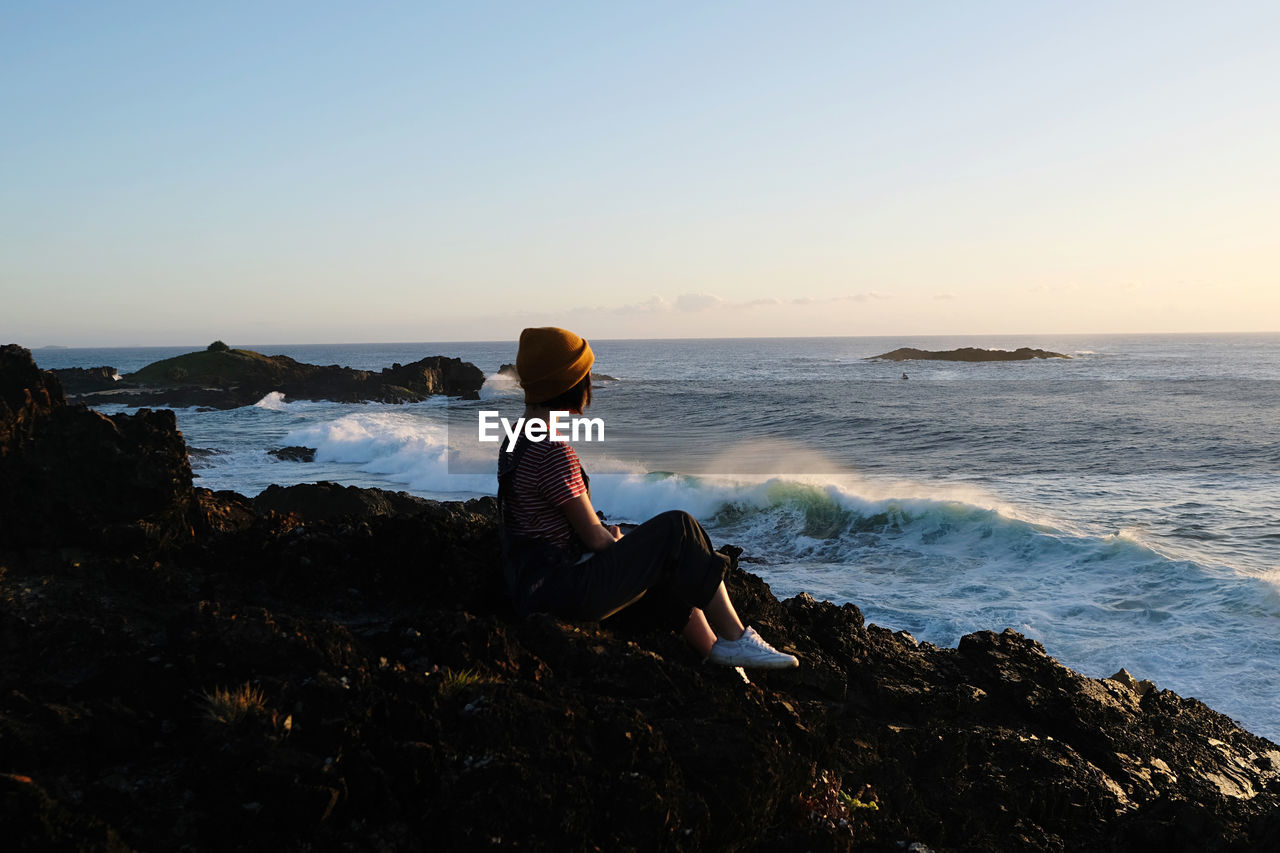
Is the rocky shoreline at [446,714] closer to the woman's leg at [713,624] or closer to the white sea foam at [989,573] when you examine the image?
the woman's leg at [713,624]

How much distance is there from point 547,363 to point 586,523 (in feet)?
2.61

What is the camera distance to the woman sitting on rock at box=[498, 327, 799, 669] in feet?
12.9

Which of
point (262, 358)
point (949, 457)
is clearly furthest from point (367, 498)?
point (262, 358)

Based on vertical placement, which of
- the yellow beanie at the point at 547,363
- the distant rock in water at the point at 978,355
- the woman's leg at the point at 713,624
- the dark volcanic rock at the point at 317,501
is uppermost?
the distant rock in water at the point at 978,355

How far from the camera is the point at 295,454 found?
86.6 ft

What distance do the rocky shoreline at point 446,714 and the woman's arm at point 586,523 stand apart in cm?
46

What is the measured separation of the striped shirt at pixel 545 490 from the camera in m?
3.94

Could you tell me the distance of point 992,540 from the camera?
45.0 feet

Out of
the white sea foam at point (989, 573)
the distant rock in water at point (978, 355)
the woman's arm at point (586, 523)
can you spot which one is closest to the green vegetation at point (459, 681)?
the woman's arm at point (586, 523)

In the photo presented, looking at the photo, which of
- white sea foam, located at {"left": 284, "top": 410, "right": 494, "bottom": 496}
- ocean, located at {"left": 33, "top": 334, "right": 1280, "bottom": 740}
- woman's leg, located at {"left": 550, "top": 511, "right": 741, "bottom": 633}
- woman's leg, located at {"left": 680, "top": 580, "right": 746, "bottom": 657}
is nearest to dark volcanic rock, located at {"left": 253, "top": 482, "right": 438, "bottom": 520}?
ocean, located at {"left": 33, "top": 334, "right": 1280, "bottom": 740}

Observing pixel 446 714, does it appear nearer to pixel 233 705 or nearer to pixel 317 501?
pixel 233 705

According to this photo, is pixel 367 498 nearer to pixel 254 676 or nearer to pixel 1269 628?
pixel 254 676

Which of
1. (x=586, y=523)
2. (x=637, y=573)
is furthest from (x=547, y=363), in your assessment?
(x=637, y=573)

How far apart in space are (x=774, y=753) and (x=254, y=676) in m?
2.13
